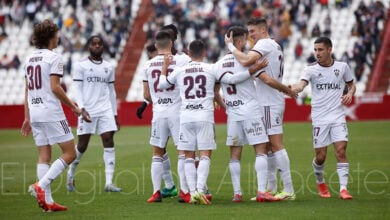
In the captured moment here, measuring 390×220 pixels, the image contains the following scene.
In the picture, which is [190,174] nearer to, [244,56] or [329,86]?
[244,56]

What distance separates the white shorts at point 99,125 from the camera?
1552 centimetres

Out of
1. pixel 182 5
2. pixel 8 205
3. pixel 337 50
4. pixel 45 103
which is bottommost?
pixel 8 205

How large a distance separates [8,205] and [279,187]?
4644 millimetres

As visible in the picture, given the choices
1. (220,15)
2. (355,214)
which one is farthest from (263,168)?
(220,15)

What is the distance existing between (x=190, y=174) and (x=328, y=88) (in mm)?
2638

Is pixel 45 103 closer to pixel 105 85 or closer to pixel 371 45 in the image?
pixel 105 85

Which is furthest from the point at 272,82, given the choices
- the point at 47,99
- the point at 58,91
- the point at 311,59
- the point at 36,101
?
the point at 311,59

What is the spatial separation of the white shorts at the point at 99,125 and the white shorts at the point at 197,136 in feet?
9.00

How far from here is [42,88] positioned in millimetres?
→ 12148

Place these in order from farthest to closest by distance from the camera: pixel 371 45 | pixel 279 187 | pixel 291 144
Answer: pixel 371 45 < pixel 291 144 < pixel 279 187

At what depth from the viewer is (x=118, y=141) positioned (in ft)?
91.2

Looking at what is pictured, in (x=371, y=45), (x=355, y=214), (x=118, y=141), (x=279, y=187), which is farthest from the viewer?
(x=371, y=45)

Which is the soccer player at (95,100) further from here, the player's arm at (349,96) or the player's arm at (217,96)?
the player's arm at (349,96)

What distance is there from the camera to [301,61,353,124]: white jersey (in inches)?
537
